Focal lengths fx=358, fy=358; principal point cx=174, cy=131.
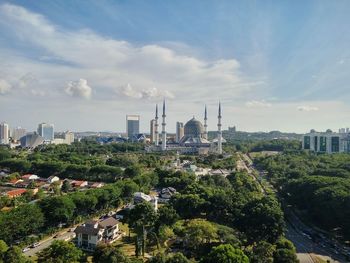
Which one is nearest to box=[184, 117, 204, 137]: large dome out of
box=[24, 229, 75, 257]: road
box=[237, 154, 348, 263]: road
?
box=[237, 154, 348, 263]: road

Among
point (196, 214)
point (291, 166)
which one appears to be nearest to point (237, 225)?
point (196, 214)

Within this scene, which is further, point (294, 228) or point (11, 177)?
point (11, 177)

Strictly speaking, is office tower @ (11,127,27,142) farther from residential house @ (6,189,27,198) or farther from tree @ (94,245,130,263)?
tree @ (94,245,130,263)

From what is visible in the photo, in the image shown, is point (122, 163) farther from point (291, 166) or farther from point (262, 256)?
point (262, 256)

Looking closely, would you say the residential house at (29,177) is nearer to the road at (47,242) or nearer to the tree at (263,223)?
the road at (47,242)

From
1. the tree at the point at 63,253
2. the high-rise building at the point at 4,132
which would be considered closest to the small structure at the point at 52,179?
the tree at the point at 63,253

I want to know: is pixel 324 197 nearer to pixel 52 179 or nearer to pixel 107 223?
pixel 107 223
